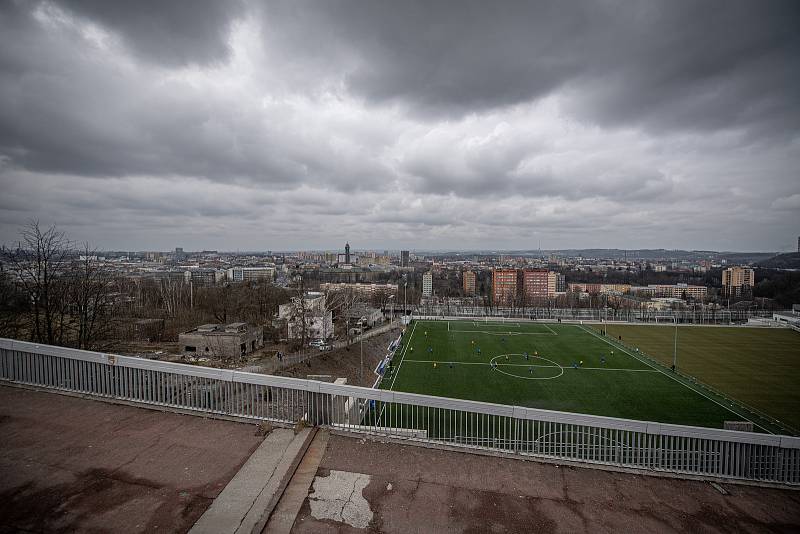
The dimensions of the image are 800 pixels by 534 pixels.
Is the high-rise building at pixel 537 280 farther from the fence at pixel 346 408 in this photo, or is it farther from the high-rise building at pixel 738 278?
the fence at pixel 346 408

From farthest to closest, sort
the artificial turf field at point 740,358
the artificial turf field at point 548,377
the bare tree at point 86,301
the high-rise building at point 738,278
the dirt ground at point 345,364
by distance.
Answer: the high-rise building at point 738,278 → the dirt ground at point 345,364 → the artificial turf field at point 740,358 → the artificial turf field at point 548,377 → the bare tree at point 86,301

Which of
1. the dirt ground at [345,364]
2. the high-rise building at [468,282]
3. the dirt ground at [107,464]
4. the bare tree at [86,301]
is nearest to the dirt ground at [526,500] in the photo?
the dirt ground at [107,464]

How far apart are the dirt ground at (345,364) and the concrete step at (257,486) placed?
2356 centimetres

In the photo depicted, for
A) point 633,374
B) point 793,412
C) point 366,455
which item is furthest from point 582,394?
point 366,455

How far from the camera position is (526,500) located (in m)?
4.59

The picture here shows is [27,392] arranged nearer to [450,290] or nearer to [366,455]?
[366,455]

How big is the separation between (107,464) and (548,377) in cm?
3199

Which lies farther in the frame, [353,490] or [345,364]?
[345,364]

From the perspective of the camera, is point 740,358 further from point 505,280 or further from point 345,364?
point 505,280

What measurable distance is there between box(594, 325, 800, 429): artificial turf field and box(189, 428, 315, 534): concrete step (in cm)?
3044

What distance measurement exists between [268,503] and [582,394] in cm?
2832

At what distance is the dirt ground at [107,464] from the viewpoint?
4102mm

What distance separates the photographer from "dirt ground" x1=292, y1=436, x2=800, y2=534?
4219mm

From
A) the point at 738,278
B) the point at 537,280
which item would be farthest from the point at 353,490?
the point at 738,278
